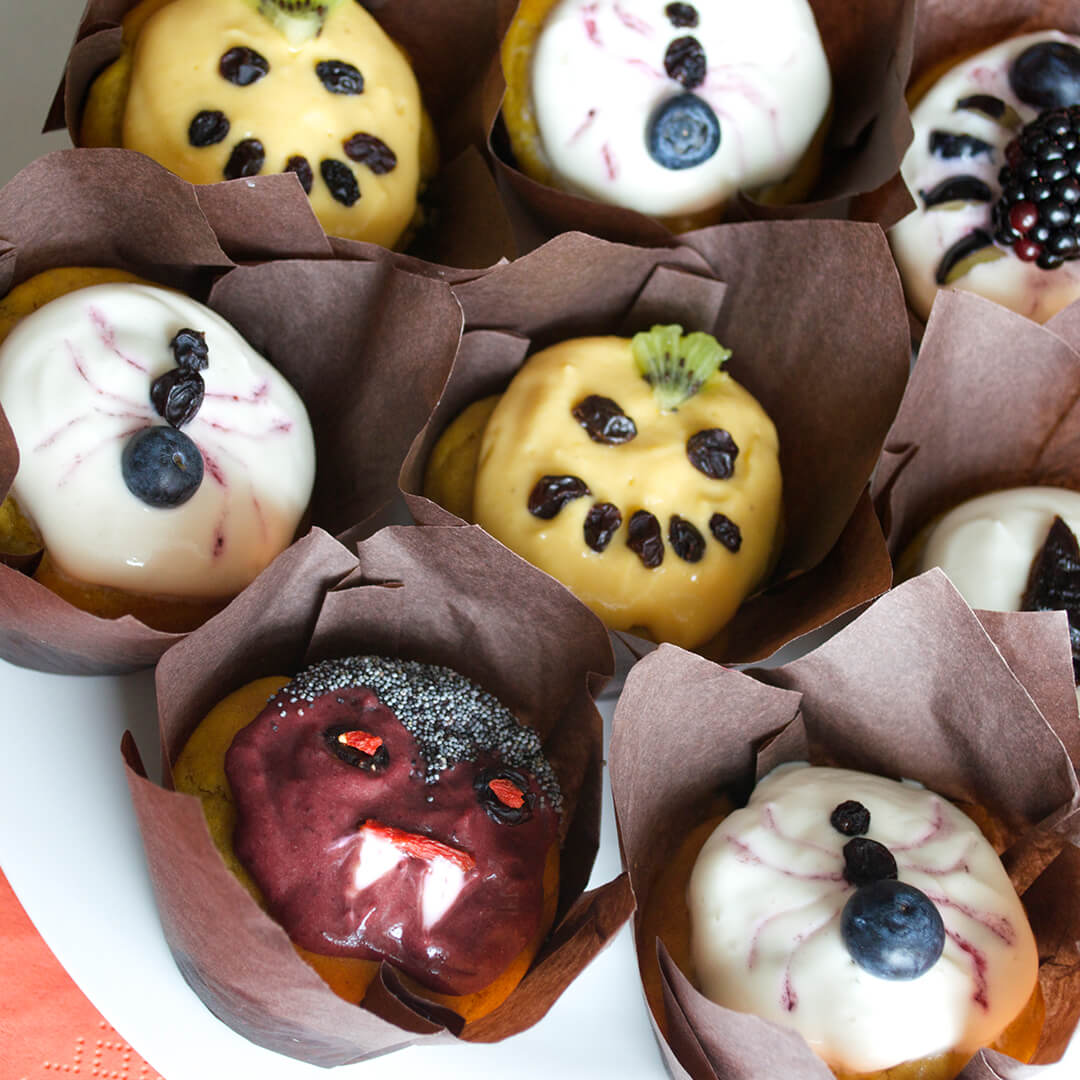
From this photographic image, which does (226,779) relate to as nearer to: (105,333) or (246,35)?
(105,333)

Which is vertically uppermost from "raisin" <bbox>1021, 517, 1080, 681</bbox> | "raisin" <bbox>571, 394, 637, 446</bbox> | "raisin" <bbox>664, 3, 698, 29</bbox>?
"raisin" <bbox>664, 3, 698, 29</bbox>

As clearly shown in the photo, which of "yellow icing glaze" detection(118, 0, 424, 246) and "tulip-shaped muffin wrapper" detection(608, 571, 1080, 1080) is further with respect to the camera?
"yellow icing glaze" detection(118, 0, 424, 246)

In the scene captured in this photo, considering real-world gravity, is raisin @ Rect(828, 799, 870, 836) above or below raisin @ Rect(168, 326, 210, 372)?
below

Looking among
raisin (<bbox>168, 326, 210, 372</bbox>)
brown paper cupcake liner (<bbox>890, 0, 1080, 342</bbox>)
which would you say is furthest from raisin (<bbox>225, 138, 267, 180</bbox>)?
brown paper cupcake liner (<bbox>890, 0, 1080, 342</bbox>)

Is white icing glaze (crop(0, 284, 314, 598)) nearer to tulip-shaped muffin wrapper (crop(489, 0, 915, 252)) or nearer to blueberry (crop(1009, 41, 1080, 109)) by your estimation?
tulip-shaped muffin wrapper (crop(489, 0, 915, 252))

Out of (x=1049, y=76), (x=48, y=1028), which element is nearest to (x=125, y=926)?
(x=48, y=1028)

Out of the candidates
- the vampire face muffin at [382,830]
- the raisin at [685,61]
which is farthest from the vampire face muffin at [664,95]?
the vampire face muffin at [382,830]

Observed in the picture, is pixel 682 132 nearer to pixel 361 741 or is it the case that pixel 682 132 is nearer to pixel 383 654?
pixel 383 654

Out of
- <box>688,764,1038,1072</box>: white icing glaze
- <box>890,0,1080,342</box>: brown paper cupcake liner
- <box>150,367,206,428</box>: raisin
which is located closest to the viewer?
<box>688,764,1038,1072</box>: white icing glaze
